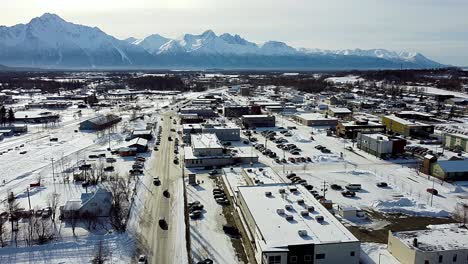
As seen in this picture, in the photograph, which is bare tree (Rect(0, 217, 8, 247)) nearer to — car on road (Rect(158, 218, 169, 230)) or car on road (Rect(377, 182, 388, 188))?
car on road (Rect(158, 218, 169, 230))

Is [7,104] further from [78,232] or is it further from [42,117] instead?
[78,232]

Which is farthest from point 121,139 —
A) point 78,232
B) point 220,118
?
point 78,232

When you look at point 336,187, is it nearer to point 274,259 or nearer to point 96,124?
point 274,259

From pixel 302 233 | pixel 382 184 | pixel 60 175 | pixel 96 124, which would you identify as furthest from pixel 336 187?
pixel 96 124

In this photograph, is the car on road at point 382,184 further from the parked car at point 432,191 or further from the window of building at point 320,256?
the window of building at point 320,256

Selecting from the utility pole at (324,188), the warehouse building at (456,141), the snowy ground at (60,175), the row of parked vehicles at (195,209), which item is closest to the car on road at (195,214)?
the row of parked vehicles at (195,209)

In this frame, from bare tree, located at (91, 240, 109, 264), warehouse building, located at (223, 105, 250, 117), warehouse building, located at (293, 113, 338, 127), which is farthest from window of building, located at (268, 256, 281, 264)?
warehouse building, located at (223, 105, 250, 117)

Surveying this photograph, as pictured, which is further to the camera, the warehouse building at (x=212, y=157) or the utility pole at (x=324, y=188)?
the warehouse building at (x=212, y=157)
